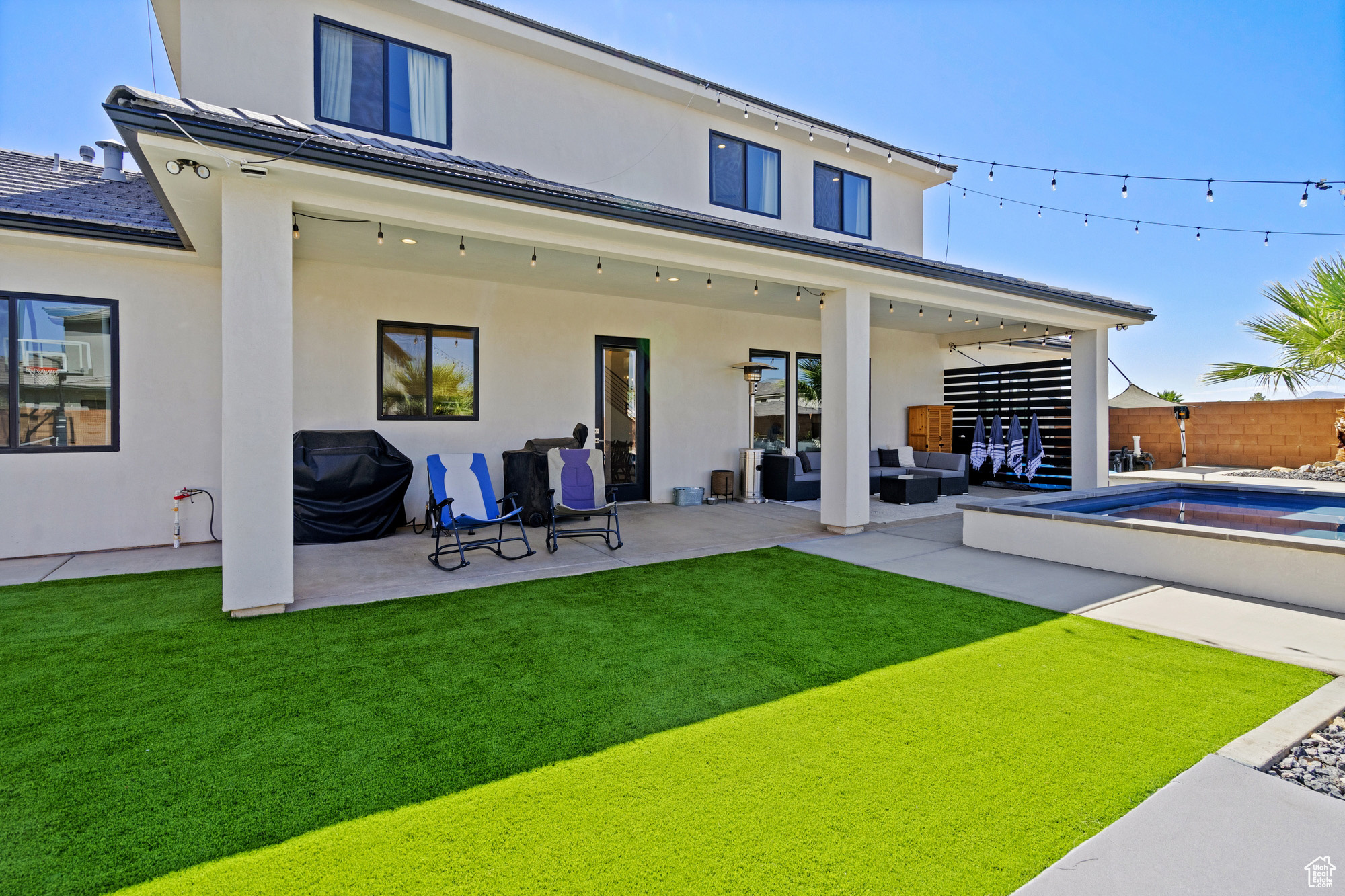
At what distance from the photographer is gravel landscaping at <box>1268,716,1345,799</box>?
221 centimetres

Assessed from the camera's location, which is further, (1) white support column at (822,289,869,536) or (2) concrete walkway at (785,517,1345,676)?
(1) white support column at (822,289,869,536)

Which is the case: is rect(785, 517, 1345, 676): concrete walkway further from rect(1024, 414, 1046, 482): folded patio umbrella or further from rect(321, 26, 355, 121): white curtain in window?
rect(321, 26, 355, 121): white curtain in window

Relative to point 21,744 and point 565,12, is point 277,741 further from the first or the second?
point 565,12

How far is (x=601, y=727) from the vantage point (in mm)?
2639

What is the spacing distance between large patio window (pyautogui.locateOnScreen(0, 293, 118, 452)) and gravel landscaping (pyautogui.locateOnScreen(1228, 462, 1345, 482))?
49.7ft

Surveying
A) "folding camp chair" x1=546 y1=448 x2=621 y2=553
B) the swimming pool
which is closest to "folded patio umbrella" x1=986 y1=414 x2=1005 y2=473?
the swimming pool

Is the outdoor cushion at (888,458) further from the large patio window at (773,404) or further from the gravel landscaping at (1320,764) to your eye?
the gravel landscaping at (1320,764)

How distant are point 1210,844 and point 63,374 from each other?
8832 millimetres

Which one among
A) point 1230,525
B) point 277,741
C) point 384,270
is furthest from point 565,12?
point 1230,525

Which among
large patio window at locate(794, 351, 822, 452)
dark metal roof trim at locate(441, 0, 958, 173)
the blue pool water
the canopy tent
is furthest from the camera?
the canopy tent

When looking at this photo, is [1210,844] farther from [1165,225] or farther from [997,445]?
[997,445]

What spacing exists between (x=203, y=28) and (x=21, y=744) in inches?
265

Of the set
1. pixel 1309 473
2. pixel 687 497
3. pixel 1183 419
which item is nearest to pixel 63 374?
pixel 687 497

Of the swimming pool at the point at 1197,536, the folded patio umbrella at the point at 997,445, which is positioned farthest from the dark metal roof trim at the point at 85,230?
the folded patio umbrella at the point at 997,445
